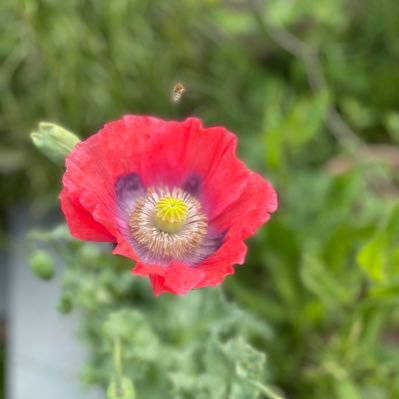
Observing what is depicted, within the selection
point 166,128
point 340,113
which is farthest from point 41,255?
point 340,113

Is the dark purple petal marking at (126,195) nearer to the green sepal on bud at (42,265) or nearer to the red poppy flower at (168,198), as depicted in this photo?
the red poppy flower at (168,198)

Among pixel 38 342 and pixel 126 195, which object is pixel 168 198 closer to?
pixel 126 195

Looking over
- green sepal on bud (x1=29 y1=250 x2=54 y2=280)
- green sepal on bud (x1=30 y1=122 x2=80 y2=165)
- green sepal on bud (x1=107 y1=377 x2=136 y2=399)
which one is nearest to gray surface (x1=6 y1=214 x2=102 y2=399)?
green sepal on bud (x1=29 y1=250 x2=54 y2=280)

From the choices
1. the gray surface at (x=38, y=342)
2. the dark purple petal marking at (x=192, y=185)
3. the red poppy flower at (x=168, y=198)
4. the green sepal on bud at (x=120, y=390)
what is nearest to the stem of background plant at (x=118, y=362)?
the green sepal on bud at (x=120, y=390)

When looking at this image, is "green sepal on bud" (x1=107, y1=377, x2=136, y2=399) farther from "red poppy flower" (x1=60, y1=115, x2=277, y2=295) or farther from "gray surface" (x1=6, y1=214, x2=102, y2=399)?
"gray surface" (x1=6, y1=214, x2=102, y2=399)

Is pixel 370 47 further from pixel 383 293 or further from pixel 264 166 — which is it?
pixel 383 293

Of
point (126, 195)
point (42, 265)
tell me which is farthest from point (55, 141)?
point (42, 265)

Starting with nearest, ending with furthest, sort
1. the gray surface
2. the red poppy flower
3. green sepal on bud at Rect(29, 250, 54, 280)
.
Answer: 1. the red poppy flower
2. green sepal on bud at Rect(29, 250, 54, 280)
3. the gray surface
